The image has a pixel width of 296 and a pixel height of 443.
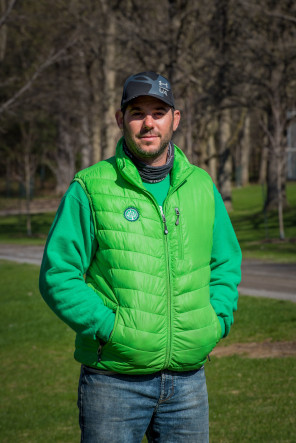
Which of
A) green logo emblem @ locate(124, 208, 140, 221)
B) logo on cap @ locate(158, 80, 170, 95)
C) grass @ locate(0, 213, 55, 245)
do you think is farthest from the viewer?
grass @ locate(0, 213, 55, 245)

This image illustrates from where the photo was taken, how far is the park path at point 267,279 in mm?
11812

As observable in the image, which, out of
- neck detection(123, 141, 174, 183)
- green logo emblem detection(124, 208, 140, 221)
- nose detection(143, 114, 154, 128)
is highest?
nose detection(143, 114, 154, 128)

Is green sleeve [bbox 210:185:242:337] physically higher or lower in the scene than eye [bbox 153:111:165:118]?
lower

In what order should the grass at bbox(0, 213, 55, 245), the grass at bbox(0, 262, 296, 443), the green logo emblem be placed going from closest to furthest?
the green logo emblem, the grass at bbox(0, 262, 296, 443), the grass at bbox(0, 213, 55, 245)

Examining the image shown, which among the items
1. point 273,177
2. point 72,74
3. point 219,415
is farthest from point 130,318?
point 72,74

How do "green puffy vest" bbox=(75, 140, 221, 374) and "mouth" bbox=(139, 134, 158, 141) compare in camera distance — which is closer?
"green puffy vest" bbox=(75, 140, 221, 374)

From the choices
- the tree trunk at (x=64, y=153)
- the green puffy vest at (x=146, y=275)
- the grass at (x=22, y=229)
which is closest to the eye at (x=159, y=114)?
the green puffy vest at (x=146, y=275)

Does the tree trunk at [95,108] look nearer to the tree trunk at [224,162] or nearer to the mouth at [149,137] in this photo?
the tree trunk at [224,162]

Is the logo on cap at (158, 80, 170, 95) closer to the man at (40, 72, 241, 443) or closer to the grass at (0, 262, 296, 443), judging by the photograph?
the man at (40, 72, 241, 443)

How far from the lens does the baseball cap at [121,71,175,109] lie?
289 centimetres

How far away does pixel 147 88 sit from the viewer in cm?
289

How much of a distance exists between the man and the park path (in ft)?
27.2

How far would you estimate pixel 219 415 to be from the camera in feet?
19.5

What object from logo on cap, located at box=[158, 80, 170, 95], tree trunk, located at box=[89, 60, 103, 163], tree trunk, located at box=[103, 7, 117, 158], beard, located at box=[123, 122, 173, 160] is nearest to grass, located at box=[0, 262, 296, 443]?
beard, located at box=[123, 122, 173, 160]
